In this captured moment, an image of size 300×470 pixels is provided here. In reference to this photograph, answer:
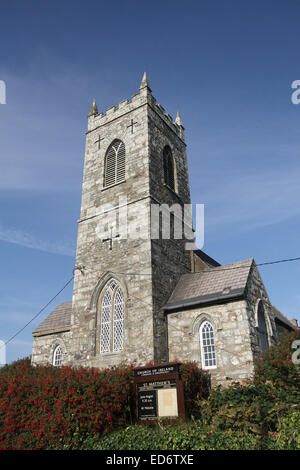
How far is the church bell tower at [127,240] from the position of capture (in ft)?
49.1

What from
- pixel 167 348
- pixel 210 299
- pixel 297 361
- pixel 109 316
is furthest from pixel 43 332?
pixel 297 361

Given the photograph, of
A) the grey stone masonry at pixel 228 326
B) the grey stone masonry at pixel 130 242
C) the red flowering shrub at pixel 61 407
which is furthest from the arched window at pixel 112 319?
A: the red flowering shrub at pixel 61 407

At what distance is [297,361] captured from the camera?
409 inches

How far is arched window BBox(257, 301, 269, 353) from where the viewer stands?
1430 cm

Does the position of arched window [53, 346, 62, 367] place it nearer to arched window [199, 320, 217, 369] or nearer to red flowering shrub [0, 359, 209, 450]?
red flowering shrub [0, 359, 209, 450]

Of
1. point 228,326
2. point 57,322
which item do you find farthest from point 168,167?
point 57,322

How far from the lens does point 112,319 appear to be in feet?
51.8

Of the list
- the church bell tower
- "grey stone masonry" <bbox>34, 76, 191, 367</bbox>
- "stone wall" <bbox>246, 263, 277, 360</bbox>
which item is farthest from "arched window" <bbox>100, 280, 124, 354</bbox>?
"stone wall" <bbox>246, 263, 277, 360</bbox>

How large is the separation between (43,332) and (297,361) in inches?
546

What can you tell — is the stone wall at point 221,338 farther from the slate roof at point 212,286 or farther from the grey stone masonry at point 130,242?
the grey stone masonry at point 130,242

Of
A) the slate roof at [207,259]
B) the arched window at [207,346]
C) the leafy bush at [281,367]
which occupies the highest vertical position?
the slate roof at [207,259]

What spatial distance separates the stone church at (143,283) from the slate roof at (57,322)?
0.08m

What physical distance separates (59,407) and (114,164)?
1319 centimetres
